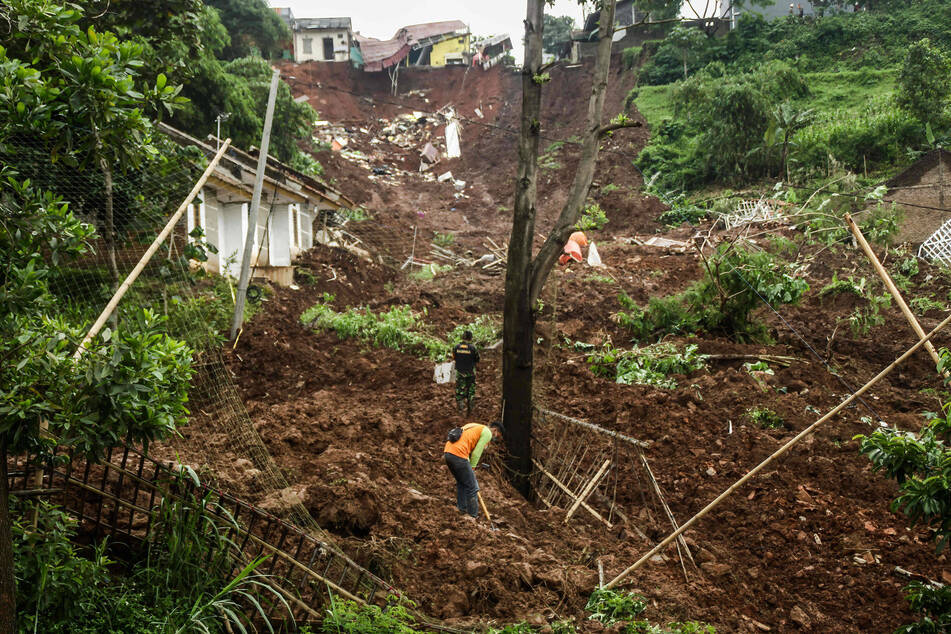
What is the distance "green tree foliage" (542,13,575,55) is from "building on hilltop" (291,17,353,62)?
13.7 meters

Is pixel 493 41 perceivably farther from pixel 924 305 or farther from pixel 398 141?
pixel 924 305

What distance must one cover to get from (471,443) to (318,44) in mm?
44717

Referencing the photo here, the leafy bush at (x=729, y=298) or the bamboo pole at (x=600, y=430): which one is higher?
the leafy bush at (x=729, y=298)

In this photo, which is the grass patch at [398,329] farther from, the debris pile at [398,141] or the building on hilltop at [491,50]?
the building on hilltop at [491,50]

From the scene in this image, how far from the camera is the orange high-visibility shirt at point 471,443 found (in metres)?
6.88

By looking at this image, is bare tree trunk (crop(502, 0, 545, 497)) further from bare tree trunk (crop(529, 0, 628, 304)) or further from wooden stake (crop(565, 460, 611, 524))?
wooden stake (crop(565, 460, 611, 524))

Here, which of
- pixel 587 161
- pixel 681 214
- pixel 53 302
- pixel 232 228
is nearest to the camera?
pixel 53 302

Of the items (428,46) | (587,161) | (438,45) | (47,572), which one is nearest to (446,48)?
(438,45)

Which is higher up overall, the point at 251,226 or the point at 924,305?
the point at 251,226

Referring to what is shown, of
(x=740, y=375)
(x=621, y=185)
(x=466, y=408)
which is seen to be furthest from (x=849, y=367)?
(x=621, y=185)

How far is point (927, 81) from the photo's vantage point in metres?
22.0

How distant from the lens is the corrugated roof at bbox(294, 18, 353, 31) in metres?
45.6

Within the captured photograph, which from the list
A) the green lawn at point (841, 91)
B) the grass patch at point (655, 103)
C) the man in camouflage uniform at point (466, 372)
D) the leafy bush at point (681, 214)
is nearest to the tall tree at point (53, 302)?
the man in camouflage uniform at point (466, 372)

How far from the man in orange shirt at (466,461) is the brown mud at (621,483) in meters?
0.23
